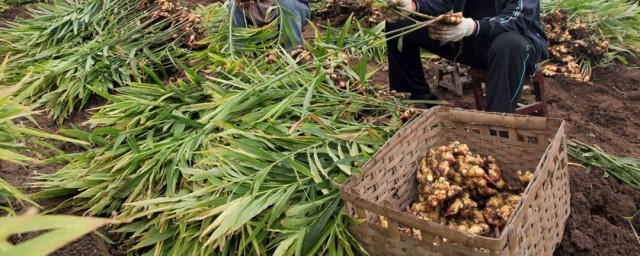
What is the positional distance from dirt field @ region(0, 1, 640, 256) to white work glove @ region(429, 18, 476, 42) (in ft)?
2.13

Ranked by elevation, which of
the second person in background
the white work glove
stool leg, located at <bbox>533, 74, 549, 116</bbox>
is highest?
the white work glove

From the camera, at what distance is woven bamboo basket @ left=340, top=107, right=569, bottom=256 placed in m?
1.40

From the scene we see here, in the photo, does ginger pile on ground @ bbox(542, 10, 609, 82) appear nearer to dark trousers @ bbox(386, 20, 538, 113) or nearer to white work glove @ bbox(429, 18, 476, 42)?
dark trousers @ bbox(386, 20, 538, 113)

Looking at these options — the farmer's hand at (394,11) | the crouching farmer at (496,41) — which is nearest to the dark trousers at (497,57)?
the crouching farmer at (496,41)

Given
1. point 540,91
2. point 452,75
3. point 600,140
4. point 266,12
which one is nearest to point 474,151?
point 540,91

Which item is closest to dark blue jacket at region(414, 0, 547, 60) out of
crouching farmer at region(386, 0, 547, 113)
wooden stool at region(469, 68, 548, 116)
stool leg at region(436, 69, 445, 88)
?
crouching farmer at region(386, 0, 547, 113)

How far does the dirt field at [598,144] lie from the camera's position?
179 cm

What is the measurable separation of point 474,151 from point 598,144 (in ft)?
2.53

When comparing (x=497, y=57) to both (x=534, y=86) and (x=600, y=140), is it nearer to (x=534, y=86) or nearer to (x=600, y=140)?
(x=534, y=86)

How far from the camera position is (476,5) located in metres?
2.52

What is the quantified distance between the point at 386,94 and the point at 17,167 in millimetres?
1760

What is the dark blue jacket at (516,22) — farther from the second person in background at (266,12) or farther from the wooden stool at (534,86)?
the second person in background at (266,12)

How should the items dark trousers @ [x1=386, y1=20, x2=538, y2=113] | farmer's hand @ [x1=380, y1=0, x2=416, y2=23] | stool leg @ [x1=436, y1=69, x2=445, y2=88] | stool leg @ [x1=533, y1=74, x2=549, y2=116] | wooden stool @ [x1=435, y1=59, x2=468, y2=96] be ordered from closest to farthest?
1. dark trousers @ [x1=386, y1=20, x2=538, y2=113]
2. farmer's hand @ [x1=380, y1=0, x2=416, y2=23]
3. stool leg @ [x1=533, y1=74, x2=549, y2=116]
4. wooden stool @ [x1=435, y1=59, x2=468, y2=96]
5. stool leg @ [x1=436, y1=69, x2=445, y2=88]

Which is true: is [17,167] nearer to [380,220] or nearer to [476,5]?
[380,220]
